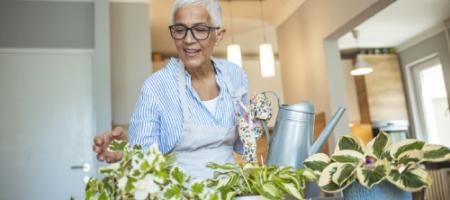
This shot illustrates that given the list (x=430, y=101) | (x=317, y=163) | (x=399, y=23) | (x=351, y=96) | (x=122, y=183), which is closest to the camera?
(x=122, y=183)

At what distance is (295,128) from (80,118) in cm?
293

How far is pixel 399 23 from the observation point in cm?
531

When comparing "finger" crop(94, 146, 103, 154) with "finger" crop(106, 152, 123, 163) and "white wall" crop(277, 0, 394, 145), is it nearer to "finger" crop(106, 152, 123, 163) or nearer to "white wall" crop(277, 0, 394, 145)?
"finger" crop(106, 152, 123, 163)

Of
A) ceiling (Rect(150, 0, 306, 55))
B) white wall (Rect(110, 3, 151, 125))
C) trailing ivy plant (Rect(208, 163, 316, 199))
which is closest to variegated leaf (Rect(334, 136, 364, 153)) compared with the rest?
trailing ivy plant (Rect(208, 163, 316, 199))

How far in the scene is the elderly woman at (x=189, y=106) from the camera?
1.03 metres

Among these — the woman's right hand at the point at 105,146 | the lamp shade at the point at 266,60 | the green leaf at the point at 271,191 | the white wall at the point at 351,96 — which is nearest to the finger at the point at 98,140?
the woman's right hand at the point at 105,146

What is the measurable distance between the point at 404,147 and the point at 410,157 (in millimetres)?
21

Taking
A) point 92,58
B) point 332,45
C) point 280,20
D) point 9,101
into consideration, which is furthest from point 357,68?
point 9,101

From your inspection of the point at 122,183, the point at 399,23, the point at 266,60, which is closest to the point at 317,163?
the point at 122,183

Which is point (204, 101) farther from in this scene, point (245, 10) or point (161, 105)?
point (245, 10)

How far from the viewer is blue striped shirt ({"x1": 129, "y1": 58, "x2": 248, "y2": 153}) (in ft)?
3.29

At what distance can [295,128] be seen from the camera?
0.90 m

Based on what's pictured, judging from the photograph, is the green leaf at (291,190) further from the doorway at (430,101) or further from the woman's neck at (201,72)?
the doorway at (430,101)

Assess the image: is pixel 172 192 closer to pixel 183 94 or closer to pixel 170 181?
pixel 170 181
